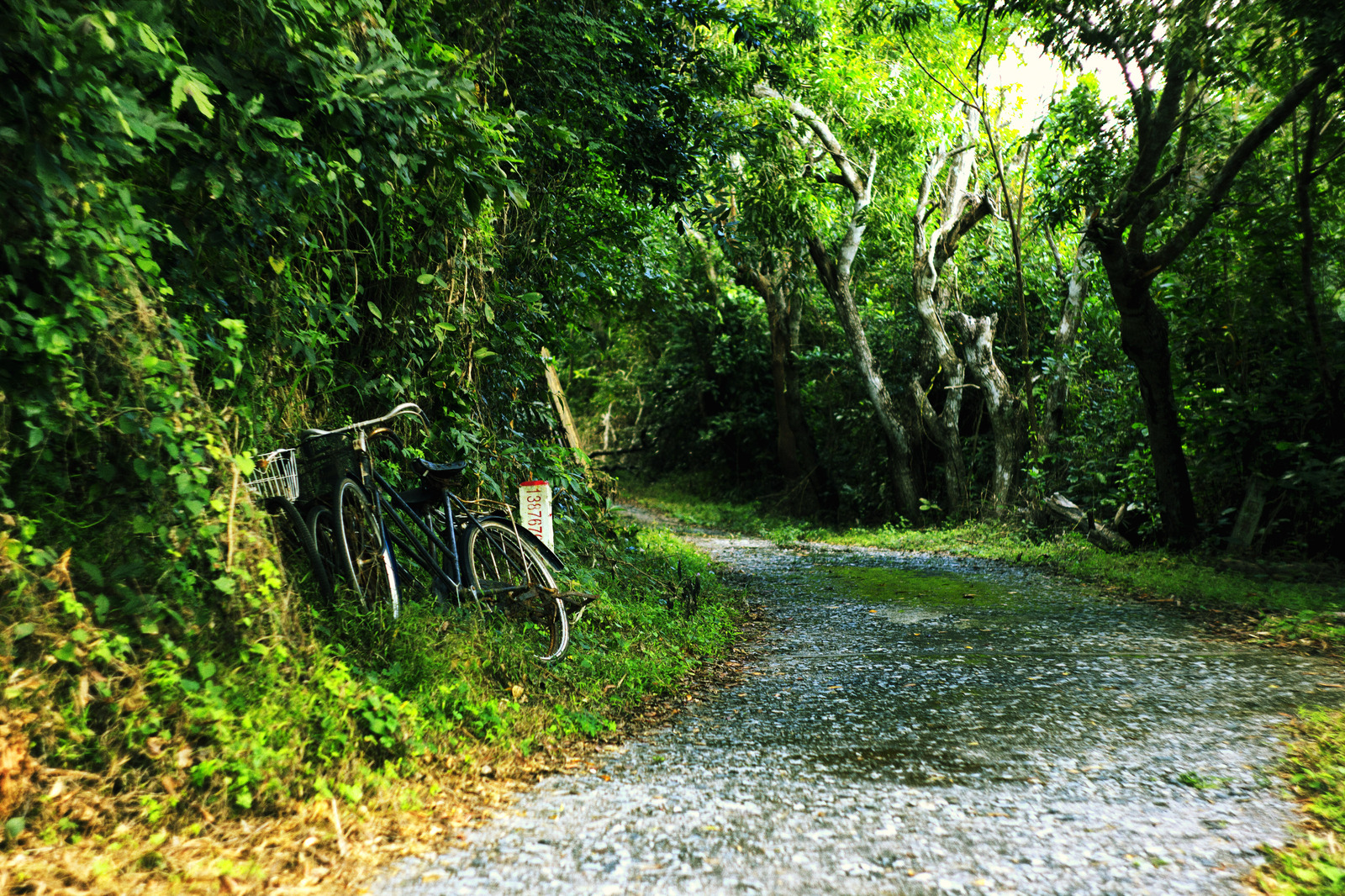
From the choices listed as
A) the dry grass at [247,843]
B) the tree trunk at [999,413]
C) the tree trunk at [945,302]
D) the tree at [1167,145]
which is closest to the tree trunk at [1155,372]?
the tree at [1167,145]

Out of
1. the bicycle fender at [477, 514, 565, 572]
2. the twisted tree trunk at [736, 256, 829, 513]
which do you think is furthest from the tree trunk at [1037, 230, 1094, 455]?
the bicycle fender at [477, 514, 565, 572]

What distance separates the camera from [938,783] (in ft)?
12.6

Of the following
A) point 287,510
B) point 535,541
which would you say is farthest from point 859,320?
point 287,510

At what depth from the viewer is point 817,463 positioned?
20234 mm

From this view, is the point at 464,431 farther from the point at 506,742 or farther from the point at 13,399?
the point at 13,399

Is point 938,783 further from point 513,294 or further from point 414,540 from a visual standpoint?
point 513,294

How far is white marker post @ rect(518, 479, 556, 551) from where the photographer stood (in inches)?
247

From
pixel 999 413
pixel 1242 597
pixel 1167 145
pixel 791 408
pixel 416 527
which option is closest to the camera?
pixel 416 527

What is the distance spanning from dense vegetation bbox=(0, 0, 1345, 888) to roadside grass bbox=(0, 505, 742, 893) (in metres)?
0.02

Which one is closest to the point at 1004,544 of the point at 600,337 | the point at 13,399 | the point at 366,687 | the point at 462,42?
the point at 462,42

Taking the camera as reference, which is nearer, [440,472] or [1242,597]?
[440,472]

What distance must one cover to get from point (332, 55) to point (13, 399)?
6.81 feet

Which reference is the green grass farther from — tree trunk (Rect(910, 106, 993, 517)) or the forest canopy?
tree trunk (Rect(910, 106, 993, 517))

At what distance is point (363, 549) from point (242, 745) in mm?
1571
